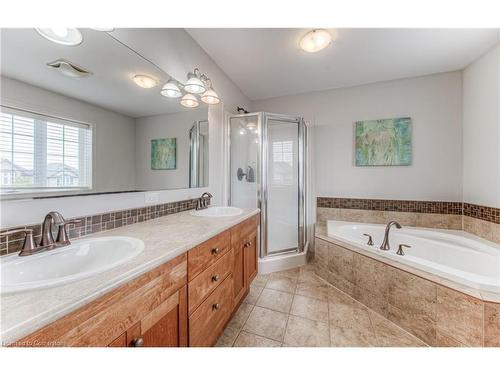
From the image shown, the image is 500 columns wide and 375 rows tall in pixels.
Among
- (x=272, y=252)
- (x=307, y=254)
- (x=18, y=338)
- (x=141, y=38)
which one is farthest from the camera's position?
(x=307, y=254)

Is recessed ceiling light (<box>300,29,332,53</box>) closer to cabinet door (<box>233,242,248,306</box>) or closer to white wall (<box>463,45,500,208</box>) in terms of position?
white wall (<box>463,45,500,208</box>)

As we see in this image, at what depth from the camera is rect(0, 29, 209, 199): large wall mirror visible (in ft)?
2.48

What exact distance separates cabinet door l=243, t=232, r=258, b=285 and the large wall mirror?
32.5 inches

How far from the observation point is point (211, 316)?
1.08 metres

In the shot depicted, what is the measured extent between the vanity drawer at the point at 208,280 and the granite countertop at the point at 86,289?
202 mm

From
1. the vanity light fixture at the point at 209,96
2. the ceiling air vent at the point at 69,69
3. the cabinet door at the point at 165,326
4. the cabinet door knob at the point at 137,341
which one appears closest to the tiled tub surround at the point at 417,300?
the cabinet door at the point at 165,326

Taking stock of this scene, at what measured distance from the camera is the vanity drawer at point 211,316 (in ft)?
3.11

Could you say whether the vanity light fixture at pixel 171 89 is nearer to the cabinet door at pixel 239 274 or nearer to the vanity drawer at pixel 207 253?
the vanity drawer at pixel 207 253

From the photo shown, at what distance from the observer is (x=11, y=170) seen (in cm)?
75

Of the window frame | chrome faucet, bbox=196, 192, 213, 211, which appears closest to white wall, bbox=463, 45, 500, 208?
chrome faucet, bbox=196, 192, 213, 211

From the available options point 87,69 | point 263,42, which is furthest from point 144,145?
point 263,42

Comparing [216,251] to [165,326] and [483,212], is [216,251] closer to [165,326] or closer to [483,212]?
[165,326]
